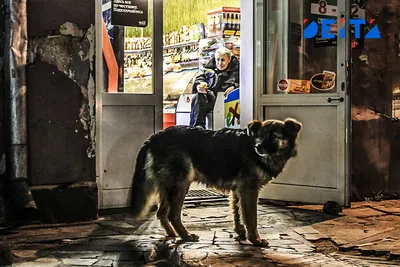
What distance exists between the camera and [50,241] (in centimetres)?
500

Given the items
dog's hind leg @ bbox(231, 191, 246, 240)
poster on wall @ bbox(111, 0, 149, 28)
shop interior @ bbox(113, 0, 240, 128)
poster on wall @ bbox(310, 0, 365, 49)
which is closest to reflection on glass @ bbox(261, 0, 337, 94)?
poster on wall @ bbox(310, 0, 365, 49)

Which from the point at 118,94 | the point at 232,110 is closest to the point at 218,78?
the point at 232,110

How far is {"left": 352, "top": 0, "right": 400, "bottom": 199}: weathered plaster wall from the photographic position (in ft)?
23.6

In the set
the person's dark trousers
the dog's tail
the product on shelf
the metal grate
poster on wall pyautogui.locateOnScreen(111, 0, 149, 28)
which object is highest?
the product on shelf

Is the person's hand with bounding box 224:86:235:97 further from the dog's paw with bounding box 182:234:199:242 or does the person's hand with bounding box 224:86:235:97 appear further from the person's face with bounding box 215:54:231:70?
the dog's paw with bounding box 182:234:199:242

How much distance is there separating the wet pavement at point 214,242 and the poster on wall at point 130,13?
2.13 metres

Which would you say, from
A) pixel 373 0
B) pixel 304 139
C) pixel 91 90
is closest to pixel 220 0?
pixel 373 0

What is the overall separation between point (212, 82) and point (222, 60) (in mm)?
454

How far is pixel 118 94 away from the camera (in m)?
6.37

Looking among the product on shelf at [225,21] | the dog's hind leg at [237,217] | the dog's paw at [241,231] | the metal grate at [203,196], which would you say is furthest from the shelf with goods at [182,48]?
the dog's paw at [241,231]

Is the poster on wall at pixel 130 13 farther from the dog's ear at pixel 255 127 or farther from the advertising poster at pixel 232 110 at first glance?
the advertising poster at pixel 232 110

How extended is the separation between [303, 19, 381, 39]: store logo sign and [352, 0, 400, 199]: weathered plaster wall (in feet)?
0.25

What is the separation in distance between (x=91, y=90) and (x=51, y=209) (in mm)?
1257

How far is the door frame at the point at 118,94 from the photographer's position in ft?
20.3
